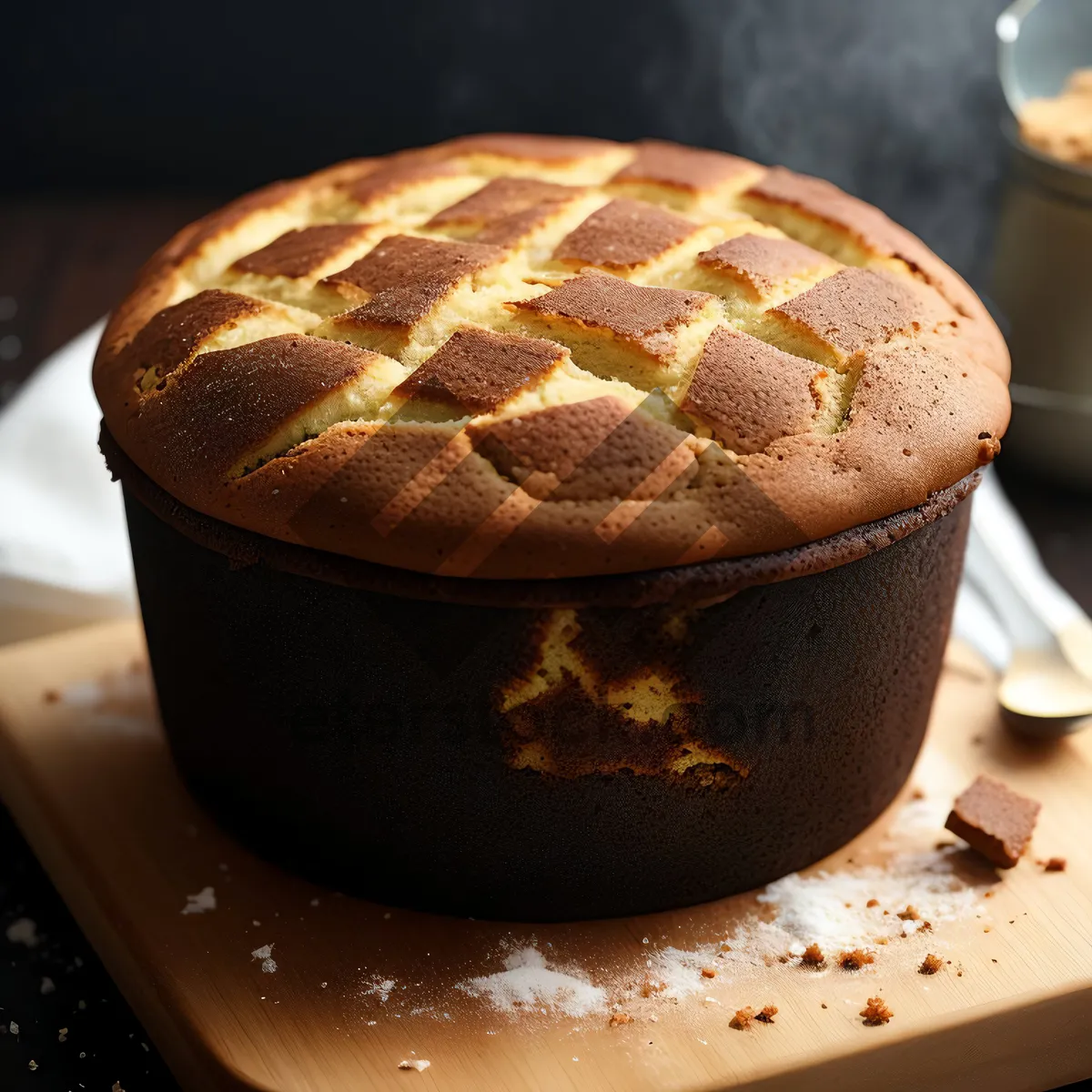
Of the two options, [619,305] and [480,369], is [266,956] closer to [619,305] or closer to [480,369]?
[480,369]

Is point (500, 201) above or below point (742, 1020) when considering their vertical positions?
above

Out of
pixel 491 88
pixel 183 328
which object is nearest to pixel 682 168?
pixel 183 328

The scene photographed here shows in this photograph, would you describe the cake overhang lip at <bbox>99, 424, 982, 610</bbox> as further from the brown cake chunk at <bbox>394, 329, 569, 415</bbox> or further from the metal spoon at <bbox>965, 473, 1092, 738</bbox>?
the metal spoon at <bbox>965, 473, 1092, 738</bbox>

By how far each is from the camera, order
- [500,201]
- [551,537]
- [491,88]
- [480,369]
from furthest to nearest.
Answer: [491,88] → [500,201] → [480,369] → [551,537]

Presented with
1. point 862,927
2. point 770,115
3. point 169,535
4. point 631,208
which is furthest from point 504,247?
point 770,115

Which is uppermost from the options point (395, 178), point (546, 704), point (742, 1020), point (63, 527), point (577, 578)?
point (395, 178)

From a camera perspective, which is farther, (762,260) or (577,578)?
(762,260)

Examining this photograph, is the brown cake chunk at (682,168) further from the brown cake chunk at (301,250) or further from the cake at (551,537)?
the brown cake chunk at (301,250)

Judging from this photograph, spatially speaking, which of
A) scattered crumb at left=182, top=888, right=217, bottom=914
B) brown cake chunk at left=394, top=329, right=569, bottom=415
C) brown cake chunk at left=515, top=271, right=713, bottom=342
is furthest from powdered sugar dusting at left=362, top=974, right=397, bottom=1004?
brown cake chunk at left=515, top=271, right=713, bottom=342
